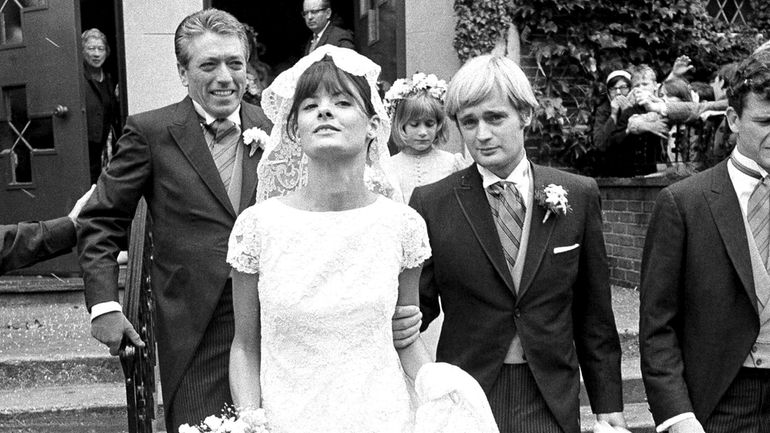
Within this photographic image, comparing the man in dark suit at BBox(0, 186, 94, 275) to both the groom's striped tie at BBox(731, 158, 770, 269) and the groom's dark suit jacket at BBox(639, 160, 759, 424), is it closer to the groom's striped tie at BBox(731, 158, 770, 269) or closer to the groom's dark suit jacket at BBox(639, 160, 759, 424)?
the groom's dark suit jacket at BBox(639, 160, 759, 424)

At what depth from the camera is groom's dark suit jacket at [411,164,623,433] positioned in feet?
9.98

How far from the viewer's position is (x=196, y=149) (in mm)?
3516

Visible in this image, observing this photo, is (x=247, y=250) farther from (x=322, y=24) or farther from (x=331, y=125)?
(x=322, y=24)

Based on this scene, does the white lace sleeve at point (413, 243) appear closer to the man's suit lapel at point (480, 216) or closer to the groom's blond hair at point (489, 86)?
the man's suit lapel at point (480, 216)

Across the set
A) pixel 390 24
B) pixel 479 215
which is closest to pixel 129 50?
pixel 390 24

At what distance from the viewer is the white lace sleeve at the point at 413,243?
2.77m

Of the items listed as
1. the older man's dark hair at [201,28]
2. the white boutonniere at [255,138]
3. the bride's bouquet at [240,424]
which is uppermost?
the older man's dark hair at [201,28]

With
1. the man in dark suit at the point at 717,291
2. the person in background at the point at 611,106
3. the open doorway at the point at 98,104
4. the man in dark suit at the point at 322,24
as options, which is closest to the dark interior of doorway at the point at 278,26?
the open doorway at the point at 98,104

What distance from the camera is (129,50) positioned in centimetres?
779

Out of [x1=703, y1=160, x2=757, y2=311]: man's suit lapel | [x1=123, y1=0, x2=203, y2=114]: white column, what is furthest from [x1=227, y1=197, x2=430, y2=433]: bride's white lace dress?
[x1=123, y1=0, x2=203, y2=114]: white column

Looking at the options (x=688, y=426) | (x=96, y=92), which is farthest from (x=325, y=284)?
(x=96, y=92)

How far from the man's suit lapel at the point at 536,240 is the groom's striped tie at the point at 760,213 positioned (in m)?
0.63

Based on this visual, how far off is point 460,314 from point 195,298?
0.97m

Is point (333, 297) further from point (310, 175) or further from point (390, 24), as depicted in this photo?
point (390, 24)
